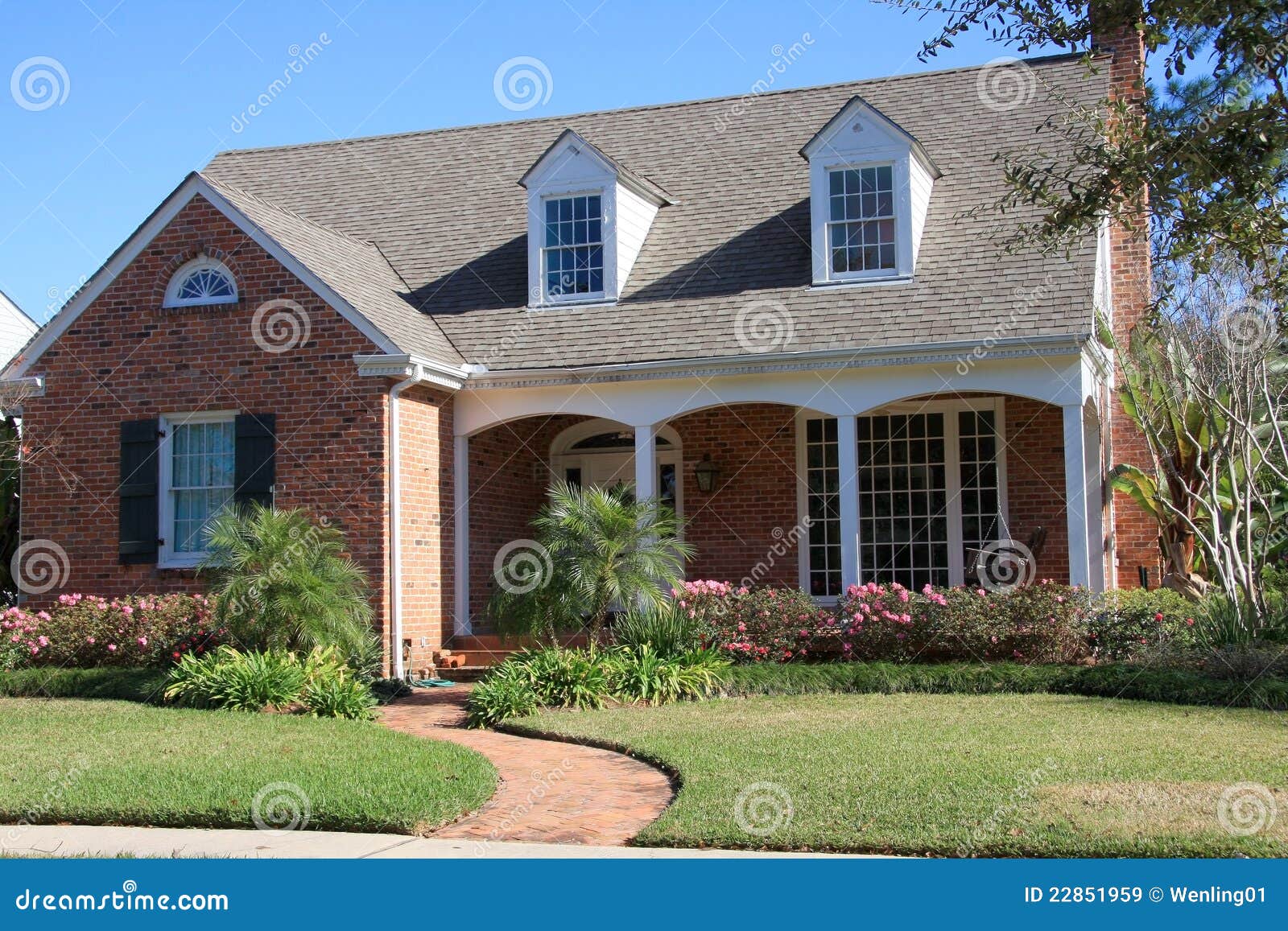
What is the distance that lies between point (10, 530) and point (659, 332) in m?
8.60

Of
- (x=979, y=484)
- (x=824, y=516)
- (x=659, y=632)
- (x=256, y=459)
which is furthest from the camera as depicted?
(x=824, y=516)

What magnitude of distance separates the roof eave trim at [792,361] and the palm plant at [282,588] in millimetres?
3556

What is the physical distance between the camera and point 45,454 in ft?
51.8

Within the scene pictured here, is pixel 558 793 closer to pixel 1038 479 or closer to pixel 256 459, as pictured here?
pixel 256 459

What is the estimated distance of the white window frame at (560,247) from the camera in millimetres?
17109

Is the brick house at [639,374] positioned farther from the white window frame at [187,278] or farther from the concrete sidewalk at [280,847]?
the concrete sidewalk at [280,847]

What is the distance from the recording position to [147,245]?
51.5 ft

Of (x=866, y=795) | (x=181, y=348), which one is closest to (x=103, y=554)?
(x=181, y=348)

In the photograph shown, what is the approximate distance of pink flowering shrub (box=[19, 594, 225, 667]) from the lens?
566 inches

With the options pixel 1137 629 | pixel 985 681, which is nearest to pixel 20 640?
pixel 985 681

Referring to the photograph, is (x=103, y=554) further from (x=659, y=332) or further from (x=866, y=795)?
(x=866, y=795)

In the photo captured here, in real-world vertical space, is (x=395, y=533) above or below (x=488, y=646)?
above

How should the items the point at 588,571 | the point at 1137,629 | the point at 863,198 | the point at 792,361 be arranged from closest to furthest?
1. the point at 588,571
2. the point at 1137,629
3. the point at 792,361
4. the point at 863,198

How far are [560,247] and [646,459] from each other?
3.51 m
